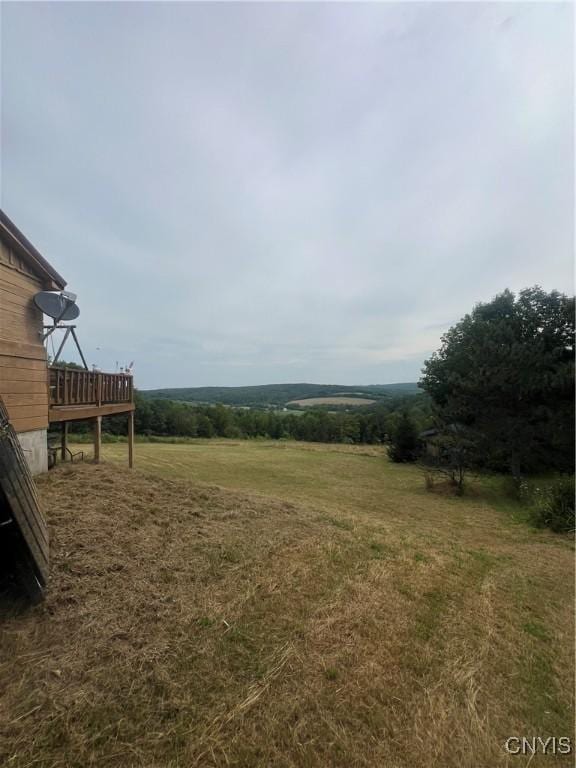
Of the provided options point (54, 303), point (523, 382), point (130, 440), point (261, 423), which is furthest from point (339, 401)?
point (54, 303)

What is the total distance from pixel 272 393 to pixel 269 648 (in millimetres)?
79508

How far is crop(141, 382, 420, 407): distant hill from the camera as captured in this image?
2766 inches

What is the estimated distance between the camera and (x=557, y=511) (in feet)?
23.8

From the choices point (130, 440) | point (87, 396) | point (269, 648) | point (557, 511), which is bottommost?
point (557, 511)

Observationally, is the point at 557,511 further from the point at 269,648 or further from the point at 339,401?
the point at 339,401

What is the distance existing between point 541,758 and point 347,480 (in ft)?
36.3

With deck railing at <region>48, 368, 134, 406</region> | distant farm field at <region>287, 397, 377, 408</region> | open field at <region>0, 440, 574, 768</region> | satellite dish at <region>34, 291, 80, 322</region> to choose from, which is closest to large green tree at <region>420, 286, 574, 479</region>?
open field at <region>0, 440, 574, 768</region>

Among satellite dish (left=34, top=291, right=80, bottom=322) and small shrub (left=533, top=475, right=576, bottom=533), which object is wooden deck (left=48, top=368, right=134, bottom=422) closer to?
satellite dish (left=34, top=291, right=80, bottom=322)

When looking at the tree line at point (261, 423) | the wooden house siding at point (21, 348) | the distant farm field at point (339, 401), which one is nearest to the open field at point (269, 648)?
the wooden house siding at point (21, 348)

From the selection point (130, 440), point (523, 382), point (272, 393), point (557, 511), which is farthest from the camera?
point (272, 393)

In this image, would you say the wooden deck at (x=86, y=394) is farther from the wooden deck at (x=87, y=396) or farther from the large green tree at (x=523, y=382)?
the large green tree at (x=523, y=382)

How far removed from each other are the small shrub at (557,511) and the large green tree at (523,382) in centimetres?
299

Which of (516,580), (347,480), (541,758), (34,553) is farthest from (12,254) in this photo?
(347,480)

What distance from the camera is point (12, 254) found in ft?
18.1
